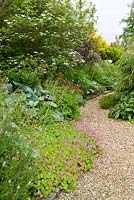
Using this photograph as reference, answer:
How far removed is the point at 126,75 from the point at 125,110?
86 cm

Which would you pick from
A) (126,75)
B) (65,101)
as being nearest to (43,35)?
(65,101)

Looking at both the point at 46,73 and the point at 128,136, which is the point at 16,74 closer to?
the point at 46,73

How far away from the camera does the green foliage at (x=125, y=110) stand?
6.25 m

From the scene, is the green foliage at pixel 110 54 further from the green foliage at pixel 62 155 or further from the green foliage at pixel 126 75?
the green foliage at pixel 62 155

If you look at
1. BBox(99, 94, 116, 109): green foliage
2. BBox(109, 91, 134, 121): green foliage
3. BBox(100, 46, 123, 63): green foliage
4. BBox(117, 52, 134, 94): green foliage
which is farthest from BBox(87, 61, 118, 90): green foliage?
BBox(100, 46, 123, 63): green foliage

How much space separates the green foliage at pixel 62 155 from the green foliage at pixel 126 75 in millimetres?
2425

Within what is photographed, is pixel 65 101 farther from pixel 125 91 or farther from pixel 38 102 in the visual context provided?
pixel 125 91

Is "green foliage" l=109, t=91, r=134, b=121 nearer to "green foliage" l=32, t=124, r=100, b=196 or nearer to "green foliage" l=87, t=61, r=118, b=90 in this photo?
"green foliage" l=32, t=124, r=100, b=196

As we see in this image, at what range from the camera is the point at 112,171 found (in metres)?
3.83

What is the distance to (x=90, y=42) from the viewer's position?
913 cm

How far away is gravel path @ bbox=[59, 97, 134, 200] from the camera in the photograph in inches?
130

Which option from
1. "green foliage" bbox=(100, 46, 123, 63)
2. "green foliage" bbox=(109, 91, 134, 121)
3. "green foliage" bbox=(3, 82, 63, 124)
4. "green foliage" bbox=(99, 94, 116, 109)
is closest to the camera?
"green foliage" bbox=(3, 82, 63, 124)

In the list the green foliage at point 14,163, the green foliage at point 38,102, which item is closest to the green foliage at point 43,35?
the green foliage at point 38,102

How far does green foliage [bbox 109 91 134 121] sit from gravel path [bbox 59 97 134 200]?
40 centimetres
